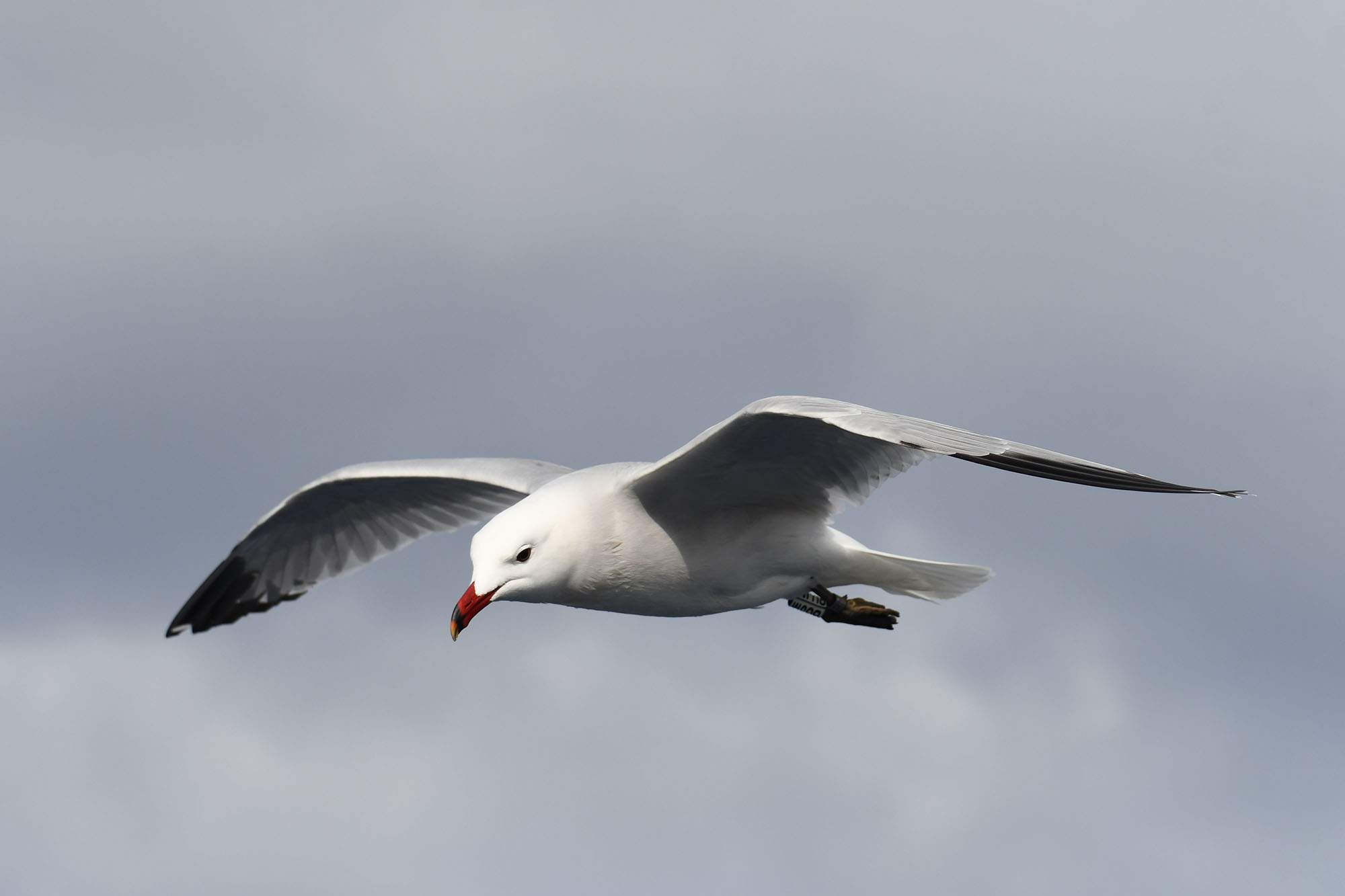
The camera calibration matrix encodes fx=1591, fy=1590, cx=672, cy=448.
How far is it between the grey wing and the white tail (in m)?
3.67

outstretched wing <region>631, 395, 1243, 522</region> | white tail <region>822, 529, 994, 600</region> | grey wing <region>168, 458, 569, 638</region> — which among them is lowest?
grey wing <region>168, 458, 569, 638</region>

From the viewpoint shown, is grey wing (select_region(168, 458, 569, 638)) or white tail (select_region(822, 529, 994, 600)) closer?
white tail (select_region(822, 529, 994, 600))

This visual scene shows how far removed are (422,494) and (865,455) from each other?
5318mm

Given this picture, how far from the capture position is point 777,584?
11109 millimetres

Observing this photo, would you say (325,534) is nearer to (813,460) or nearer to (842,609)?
(842,609)

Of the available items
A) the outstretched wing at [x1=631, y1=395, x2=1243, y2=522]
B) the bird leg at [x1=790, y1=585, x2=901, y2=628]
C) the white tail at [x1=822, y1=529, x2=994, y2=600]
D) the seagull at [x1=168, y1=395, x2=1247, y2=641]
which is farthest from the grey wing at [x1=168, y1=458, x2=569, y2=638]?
the outstretched wing at [x1=631, y1=395, x2=1243, y2=522]

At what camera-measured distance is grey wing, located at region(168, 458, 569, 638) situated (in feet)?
46.6

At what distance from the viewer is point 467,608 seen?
963cm

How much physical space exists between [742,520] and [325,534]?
17.6 ft

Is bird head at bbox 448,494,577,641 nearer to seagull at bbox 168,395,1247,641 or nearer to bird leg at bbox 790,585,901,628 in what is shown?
seagull at bbox 168,395,1247,641

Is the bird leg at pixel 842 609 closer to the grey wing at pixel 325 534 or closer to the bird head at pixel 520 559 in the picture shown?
the bird head at pixel 520 559

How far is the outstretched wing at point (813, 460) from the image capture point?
896 centimetres

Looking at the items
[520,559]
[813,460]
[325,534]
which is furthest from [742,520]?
[325,534]

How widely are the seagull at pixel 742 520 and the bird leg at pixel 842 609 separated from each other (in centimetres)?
1
